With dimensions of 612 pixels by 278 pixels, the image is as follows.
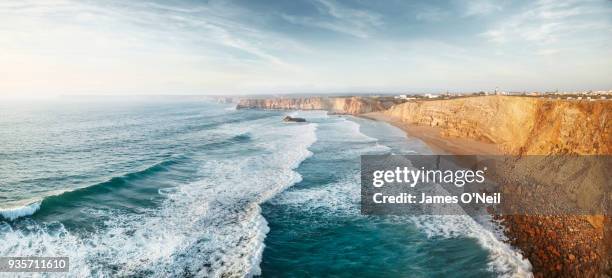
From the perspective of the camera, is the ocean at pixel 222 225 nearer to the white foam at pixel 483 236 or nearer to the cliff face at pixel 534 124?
the white foam at pixel 483 236

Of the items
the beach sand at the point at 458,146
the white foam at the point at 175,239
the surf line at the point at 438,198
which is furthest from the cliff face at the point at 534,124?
the white foam at the point at 175,239

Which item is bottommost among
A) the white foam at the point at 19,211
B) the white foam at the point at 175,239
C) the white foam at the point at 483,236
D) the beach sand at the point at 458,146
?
the white foam at the point at 175,239

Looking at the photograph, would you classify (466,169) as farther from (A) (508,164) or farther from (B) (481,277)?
(B) (481,277)

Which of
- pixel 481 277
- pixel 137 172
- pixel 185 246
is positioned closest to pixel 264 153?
pixel 137 172

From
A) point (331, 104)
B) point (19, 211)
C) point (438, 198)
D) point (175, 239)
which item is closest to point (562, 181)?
point (438, 198)

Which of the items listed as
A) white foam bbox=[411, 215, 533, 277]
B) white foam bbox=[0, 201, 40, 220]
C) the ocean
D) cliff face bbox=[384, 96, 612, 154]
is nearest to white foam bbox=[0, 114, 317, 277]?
the ocean

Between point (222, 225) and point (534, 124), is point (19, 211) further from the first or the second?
point (534, 124)

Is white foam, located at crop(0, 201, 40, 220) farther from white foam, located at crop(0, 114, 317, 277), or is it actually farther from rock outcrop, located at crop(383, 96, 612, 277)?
rock outcrop, located at crop(383, 96, 612, 277)
